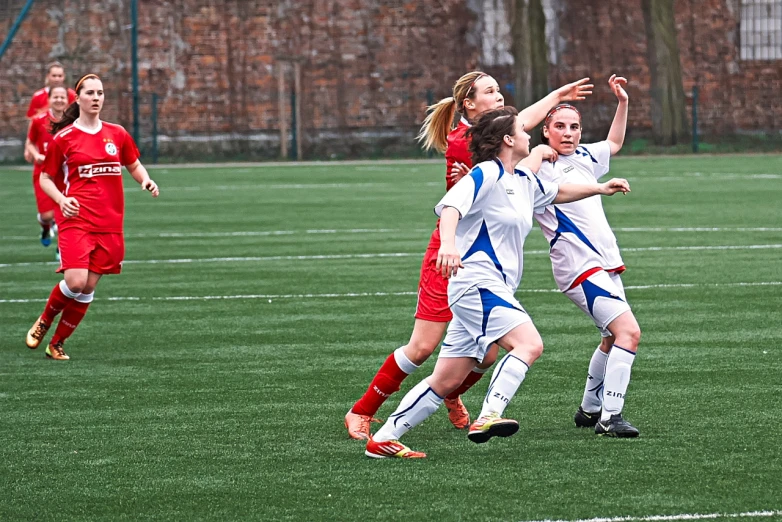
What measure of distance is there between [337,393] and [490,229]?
7.13 ft

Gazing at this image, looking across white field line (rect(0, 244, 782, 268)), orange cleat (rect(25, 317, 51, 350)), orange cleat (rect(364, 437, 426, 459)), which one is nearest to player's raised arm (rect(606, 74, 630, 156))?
orange cleat (rect(364, 437, 426, 459))

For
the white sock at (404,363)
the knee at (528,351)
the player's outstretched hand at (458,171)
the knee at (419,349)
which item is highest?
Answer: the player's outstretched hand at (458,171)

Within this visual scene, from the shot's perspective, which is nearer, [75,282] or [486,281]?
[486,281]

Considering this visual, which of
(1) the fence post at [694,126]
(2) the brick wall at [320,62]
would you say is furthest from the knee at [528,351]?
(2) the brick wall at [320,62]

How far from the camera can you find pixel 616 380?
6867 mm

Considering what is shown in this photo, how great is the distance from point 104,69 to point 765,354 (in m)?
34.9

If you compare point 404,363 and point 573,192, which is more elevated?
point 573,192

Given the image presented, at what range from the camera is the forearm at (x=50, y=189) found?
9.68m

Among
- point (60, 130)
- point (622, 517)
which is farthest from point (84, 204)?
point (622, 517)

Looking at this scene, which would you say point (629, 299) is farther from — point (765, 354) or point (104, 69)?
point (104, 69)

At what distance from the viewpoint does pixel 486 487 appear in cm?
591

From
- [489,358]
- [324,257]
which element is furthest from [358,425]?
[324,257]

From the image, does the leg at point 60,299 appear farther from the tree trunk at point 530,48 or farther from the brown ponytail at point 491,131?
the tree trunk at point 530,48

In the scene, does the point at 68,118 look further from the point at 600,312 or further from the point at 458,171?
the point at 600,312
